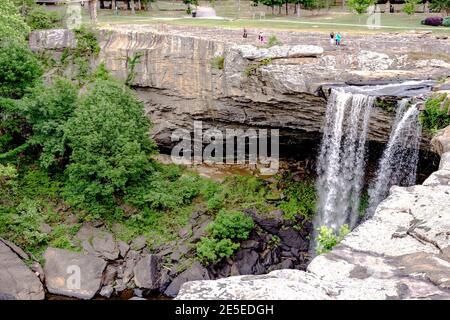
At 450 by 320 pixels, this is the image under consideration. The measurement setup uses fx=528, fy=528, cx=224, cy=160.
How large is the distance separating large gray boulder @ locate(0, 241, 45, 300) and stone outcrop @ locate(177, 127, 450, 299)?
50.4 feet

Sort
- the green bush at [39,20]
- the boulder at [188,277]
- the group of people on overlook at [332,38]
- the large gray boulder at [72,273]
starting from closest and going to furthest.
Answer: the large gray boulder at [72,273] → the boulder at [188,277] → the group of people on overlook at [332,38] → the green bush at [39,20]

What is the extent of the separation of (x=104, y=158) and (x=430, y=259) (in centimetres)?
1713

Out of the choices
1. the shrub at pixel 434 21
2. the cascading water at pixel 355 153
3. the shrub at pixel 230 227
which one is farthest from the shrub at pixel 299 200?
the shrub at pixel 434 21

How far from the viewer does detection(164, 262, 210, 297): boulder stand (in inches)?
832

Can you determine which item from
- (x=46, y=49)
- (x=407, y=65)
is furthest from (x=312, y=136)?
(x=46, y=49)

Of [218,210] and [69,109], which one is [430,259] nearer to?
[218,210]

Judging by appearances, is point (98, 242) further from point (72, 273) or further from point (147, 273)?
point (147, 273)

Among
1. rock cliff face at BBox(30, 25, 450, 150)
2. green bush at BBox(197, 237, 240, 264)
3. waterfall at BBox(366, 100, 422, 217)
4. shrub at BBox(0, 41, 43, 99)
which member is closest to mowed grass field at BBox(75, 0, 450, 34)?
rock cliff face at BBox(30, 25, 450, 150)

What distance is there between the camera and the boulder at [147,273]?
69.7ft

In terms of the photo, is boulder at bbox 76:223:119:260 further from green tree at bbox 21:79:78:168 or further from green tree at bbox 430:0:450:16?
green tree at bbox 430:0:450:16

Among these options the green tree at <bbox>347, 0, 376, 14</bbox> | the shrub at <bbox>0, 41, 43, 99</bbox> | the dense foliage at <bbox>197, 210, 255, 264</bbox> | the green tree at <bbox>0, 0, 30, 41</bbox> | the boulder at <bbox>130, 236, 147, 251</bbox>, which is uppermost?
the green tree at <bbox>347, 0, 376, 14</bbox>

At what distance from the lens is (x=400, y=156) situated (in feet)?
67.3

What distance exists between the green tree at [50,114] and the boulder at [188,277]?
7759 mm

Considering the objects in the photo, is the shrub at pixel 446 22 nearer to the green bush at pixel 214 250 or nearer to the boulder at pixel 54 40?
the green bush at pixel 214 250
